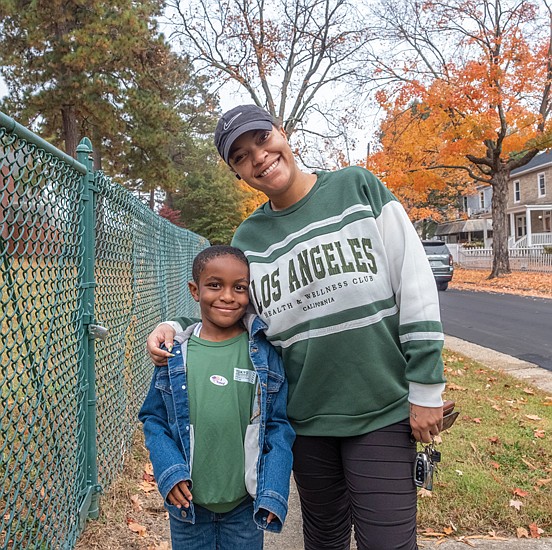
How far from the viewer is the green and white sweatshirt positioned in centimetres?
182

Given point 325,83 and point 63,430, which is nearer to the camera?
point 63,430

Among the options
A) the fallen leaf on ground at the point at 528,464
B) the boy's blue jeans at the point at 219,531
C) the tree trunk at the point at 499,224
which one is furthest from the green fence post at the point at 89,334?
the tree trunk at the point at 499,224

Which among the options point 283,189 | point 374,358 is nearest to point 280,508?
point 374,358

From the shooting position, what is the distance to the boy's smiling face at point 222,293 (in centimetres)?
201

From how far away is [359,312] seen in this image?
6.11 feet

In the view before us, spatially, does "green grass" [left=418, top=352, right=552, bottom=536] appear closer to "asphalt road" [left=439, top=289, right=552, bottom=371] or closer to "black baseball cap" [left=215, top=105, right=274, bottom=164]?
"asphalt road" [left=439, top=289, right=552, bottom=371]

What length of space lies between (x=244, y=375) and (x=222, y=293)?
311 millimetres

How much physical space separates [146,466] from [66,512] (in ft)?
4.53

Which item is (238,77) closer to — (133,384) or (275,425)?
(133,384)

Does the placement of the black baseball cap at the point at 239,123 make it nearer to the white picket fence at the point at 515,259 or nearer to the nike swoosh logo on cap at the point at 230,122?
the nike swoosh logo on cap at the point at 230,122

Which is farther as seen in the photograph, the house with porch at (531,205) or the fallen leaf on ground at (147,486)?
the house with porch at (531,205)

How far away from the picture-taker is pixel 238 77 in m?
21.0

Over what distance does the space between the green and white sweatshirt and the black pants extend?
0.06m

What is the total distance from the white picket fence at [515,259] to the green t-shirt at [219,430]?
23.7 meters
